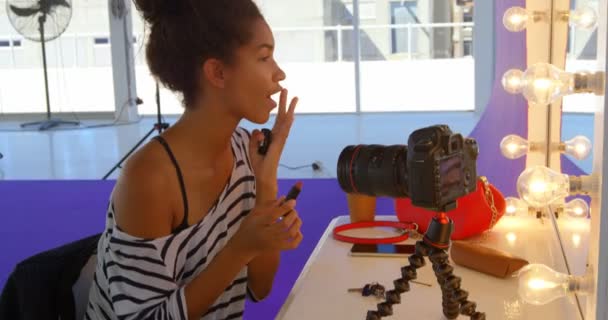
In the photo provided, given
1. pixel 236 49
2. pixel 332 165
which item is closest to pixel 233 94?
pixel 236 49

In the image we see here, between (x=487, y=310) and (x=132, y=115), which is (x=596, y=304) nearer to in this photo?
(x=487, y=310)

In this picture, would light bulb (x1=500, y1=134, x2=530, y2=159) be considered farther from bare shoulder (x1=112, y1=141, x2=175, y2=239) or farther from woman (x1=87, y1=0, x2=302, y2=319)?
bare shoulder (x1=112, y1=141, x2=175, y2=239)

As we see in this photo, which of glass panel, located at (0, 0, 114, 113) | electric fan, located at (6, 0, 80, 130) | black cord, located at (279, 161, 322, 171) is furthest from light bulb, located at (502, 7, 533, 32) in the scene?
glass panel, located at (0, 0, 114, 113)

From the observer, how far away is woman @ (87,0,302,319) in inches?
39.8

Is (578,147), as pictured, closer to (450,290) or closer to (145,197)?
(450,290)

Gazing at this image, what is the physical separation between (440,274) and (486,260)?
10.4 inches

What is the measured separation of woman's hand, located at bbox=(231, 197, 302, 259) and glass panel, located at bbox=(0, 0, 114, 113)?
704cm

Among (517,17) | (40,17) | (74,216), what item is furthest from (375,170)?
(40,17)

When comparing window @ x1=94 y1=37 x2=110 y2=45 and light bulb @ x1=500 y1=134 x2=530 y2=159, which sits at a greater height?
window @ x1=94 y1=37 x2=110 y2=45

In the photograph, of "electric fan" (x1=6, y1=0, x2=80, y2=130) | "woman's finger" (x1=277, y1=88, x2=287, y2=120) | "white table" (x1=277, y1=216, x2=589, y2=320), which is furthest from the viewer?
"electric fan" (x1=6, y1=0, x2=80, y2=130)

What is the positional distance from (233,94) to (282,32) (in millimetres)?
6660

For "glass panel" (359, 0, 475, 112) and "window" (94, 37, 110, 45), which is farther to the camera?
"window" (94, 37, 110, 45)

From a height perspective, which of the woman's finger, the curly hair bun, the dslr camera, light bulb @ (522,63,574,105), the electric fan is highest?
the electric fan

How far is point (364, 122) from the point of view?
264 inches
